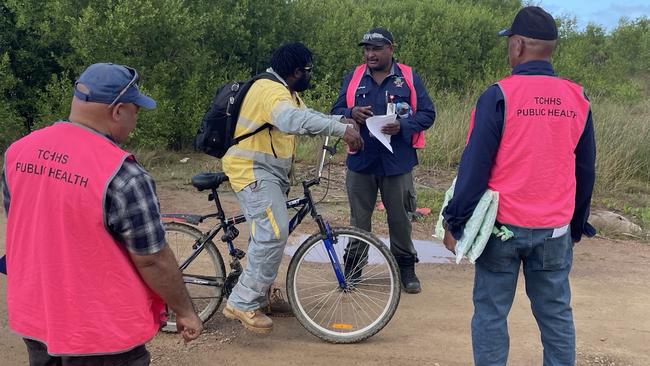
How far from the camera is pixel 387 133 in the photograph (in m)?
4.96

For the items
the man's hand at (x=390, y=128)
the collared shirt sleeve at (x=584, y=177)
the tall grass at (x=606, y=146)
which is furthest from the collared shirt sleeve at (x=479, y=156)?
the tall grass at (x=606, y=146)

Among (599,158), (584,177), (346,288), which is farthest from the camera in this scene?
(599,158)

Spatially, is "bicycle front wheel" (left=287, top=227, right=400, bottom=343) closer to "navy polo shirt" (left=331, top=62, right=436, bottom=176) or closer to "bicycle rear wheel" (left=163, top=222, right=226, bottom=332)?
"bicycle rear wheel" (left=163, top=222, right=226, bottom=332)

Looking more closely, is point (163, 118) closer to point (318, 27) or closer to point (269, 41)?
point (269, 41)

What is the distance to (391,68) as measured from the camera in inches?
205

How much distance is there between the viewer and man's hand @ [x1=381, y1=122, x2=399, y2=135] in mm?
4926

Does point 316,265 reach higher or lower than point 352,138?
lower

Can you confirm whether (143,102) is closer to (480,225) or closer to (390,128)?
(480,225)

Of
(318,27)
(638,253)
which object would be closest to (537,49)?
(638,253)

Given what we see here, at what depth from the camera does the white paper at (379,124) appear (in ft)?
15.9

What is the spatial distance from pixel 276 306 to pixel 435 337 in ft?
3.96

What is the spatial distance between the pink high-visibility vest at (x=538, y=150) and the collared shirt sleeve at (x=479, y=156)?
44mm

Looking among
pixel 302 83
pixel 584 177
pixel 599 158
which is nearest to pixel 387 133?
pixel 302 83

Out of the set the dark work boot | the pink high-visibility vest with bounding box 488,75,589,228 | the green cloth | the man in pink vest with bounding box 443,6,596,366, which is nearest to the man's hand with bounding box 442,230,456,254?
the man in pink vest with bounding box 443,6,596,366
